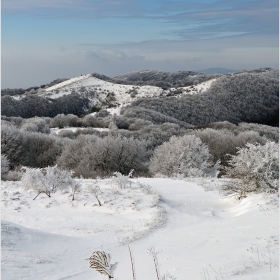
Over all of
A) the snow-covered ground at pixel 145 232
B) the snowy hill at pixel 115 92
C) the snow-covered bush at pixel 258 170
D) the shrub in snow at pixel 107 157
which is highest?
the snowy hill at pixel 115 92

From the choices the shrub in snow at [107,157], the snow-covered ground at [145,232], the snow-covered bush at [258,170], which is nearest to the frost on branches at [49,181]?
the snow-covered ground at [145,232]

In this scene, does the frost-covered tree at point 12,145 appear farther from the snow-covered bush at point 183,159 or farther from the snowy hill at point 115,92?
the snowy hill at point 115,92

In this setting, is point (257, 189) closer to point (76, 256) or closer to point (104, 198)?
point (104, 198)

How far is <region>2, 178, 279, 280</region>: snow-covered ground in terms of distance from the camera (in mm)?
5836

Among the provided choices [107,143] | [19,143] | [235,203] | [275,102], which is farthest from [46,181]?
[275,102]

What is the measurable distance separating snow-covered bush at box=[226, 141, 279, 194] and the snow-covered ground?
532mm

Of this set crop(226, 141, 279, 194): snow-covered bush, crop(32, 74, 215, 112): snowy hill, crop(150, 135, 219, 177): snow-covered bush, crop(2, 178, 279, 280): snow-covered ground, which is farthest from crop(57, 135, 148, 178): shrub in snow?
crop(32, 74, 215, 112): snowy hill

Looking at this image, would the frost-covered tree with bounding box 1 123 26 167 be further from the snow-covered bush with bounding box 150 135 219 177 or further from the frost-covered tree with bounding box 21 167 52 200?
the frost-covered tree with bounding box 21 167 52 200

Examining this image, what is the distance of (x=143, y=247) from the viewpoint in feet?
25.2

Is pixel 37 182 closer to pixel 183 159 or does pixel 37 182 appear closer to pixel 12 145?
pixel 183 159

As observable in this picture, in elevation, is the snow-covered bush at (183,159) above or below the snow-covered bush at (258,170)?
below

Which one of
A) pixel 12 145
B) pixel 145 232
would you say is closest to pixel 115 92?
pixel 12 145

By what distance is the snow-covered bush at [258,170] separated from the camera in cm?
1035

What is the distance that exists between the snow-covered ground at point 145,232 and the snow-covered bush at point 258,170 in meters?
0.53
